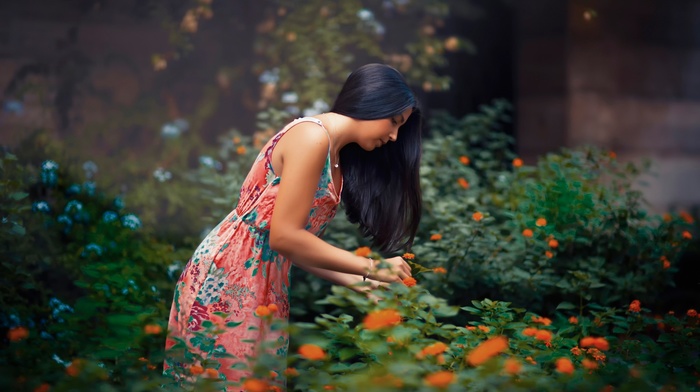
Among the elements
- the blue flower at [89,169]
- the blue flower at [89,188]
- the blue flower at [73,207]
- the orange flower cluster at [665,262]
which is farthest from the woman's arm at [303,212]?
the blue flower at [89,169]

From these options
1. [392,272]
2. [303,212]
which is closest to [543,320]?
[392,272]

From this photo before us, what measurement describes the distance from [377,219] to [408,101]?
0.45 metres

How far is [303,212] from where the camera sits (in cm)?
209

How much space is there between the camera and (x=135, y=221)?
4113mm

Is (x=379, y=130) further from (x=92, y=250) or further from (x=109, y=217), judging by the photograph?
(x=109, y=217)

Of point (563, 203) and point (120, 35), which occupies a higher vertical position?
point (120, 35)

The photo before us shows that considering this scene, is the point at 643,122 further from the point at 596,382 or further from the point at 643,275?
the point at 596,382

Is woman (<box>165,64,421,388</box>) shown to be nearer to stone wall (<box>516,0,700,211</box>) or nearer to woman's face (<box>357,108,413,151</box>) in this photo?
woman's face (<box>357,108,413,151</box>)

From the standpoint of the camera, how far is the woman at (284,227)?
2090 millimetres

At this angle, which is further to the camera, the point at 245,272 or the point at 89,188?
the point at 89,188

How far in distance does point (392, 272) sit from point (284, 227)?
0.31m

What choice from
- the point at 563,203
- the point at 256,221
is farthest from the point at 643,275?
the point at 256,221

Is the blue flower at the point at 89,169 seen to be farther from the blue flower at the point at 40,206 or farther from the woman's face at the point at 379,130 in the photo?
the woman's face at the point at 379,130

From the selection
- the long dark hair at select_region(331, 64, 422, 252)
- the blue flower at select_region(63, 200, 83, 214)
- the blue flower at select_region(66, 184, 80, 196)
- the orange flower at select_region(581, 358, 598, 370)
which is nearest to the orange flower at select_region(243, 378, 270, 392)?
the orange flower at select_region(581, 358, 598, 370)
